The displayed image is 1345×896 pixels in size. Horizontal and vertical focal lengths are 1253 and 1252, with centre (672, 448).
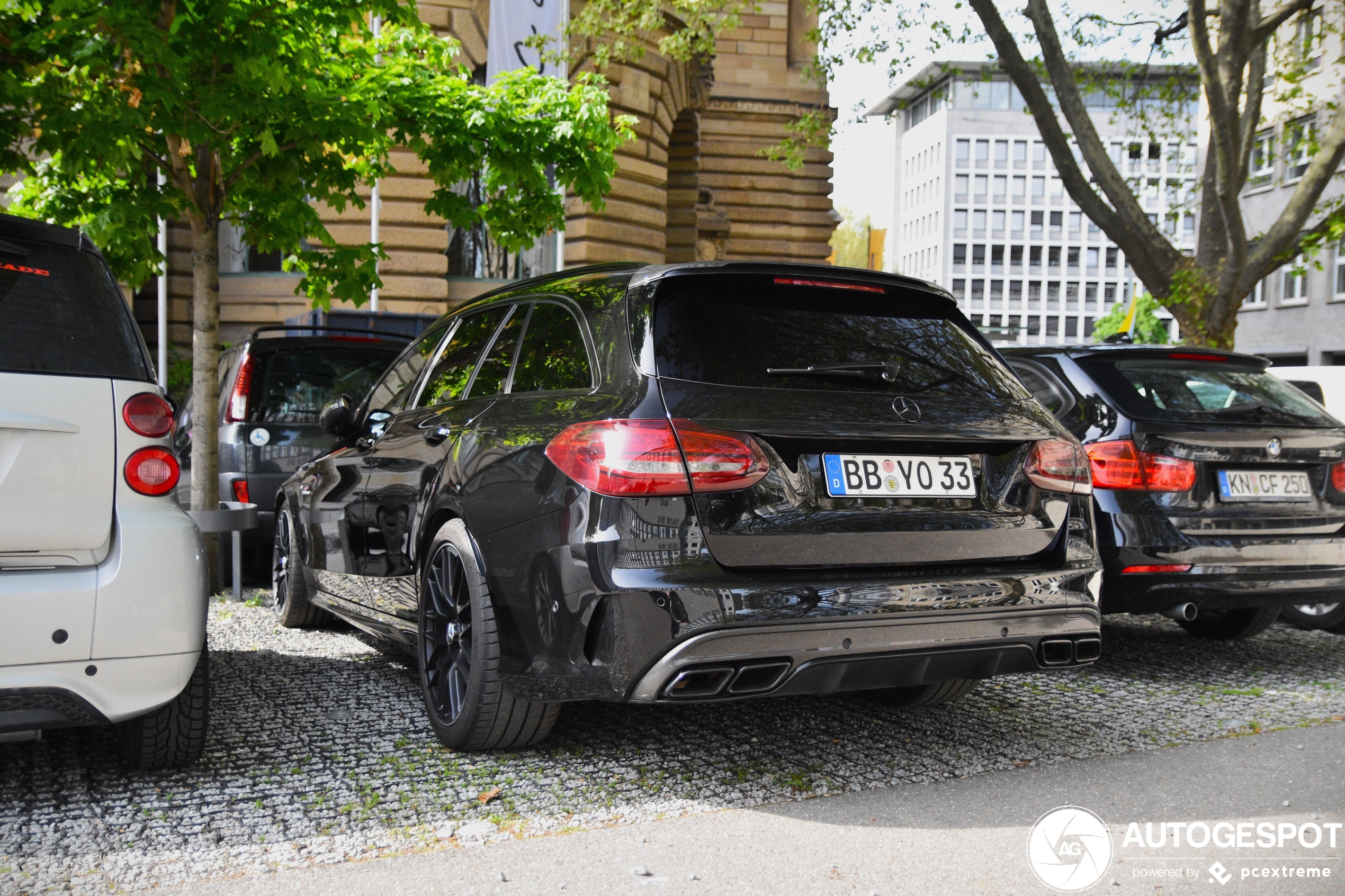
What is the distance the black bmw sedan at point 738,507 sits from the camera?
343 cm

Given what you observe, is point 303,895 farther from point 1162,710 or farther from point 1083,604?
point 1162,710

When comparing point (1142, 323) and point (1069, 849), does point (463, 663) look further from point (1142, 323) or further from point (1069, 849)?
point (1142, 323)

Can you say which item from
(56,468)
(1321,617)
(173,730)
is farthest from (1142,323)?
(56,468)

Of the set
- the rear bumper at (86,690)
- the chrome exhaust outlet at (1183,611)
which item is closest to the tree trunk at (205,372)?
the rear bumper at (86,690)

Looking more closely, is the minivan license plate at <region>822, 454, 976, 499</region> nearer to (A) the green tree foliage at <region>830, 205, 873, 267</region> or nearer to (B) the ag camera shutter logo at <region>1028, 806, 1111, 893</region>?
(B) the ag camera shutter logo at <region>1028, 806, 1111, 893</region>

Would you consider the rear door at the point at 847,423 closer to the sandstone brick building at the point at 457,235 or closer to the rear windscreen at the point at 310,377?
the rear windscreen at the point at 310,377

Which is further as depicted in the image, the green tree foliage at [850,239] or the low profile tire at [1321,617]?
the green tree foliage at [850,239]

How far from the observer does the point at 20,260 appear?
3.49 metres

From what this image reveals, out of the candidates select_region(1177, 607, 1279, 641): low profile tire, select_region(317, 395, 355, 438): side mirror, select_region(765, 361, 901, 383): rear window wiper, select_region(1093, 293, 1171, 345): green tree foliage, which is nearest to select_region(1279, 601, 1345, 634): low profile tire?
select_region(1177, 607, 1279, 641): low profile tire

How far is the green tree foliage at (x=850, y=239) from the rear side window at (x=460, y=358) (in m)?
74.1

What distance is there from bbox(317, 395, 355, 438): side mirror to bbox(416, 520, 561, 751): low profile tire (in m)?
1.29

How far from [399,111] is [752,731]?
19.3 feet

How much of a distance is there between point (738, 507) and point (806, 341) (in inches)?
25.7

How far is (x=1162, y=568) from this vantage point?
17.8ft
